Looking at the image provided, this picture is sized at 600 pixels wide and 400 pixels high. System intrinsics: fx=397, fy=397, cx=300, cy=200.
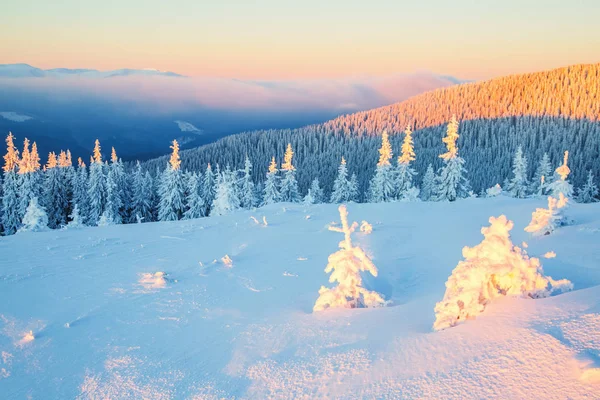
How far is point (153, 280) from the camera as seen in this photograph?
877 cm

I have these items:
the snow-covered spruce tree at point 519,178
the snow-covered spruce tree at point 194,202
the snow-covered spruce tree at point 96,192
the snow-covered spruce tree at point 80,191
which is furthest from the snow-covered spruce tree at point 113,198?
the snow-covered spruce tree at point 519,178

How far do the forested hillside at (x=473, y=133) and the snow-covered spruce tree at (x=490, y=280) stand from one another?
104m

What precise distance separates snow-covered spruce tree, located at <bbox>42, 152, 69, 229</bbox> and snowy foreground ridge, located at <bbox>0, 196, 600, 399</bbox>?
45.9 meters

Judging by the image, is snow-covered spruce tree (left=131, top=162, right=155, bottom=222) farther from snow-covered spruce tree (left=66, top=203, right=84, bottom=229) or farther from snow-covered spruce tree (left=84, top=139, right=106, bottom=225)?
snow-covered spruce tree (left=66, top=203, right=84, bottom=229)

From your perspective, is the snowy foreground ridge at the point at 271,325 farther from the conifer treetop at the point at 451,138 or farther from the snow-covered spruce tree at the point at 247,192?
the snow-covered spruce tree at the point at 247,192

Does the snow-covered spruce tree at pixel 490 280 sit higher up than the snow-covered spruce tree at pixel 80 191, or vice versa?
the snow-covered spruce tree at pixel 490 280

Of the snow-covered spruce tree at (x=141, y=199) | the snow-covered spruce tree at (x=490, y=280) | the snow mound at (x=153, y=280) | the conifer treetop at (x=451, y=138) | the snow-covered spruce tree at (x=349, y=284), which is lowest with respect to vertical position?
the snow-covered spruce tree at (x=141, y=199)

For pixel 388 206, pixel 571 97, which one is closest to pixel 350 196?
pixel 388 206

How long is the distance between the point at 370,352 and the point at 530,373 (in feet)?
5.58

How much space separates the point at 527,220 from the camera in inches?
532

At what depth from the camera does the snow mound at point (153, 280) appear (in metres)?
8.47

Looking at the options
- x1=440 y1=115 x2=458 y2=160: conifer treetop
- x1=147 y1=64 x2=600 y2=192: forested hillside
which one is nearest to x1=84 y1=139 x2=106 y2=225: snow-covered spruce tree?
x1=440 y1=115 x2=458 y2=160: conifer treetop

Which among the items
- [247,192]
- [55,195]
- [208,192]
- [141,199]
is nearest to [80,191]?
[55,195]

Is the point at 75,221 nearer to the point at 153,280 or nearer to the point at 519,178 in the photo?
the point at 153,280
